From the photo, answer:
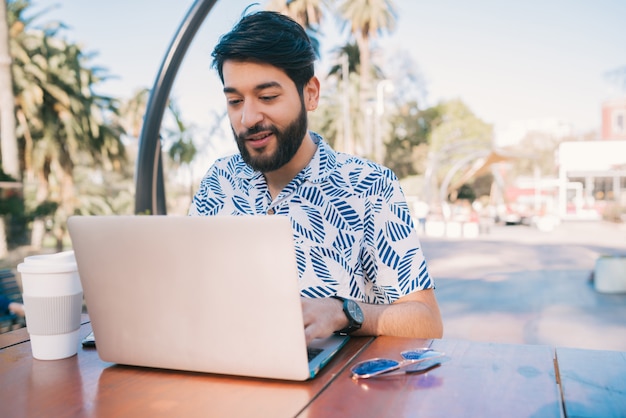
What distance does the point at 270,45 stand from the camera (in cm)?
166

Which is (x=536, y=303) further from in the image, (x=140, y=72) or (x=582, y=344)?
(x=140, y=72)

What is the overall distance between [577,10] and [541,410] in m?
38.5

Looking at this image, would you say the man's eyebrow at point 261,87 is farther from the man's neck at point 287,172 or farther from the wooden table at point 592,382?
the wooden table at point 592,382

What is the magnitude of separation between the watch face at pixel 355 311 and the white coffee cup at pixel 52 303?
0.58 meters

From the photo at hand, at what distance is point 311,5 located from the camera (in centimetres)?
2150

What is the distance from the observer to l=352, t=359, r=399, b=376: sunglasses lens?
3.41ft

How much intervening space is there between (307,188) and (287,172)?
104 millimetres

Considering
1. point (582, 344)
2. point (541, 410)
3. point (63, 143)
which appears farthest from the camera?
point (63, 143)

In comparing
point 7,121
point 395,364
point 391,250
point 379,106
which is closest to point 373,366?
point 395,364

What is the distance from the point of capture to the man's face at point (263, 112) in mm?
1658

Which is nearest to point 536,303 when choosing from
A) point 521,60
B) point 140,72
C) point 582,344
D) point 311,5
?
point 582,344

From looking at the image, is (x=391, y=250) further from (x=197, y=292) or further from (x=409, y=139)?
(x=409, y=139)

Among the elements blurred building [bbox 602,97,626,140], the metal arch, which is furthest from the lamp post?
blurred building [bbox 602,97,626,140]

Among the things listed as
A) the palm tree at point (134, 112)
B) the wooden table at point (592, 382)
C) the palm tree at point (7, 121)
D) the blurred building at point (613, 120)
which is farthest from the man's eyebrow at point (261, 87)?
the blurred building at point (613, 120)
